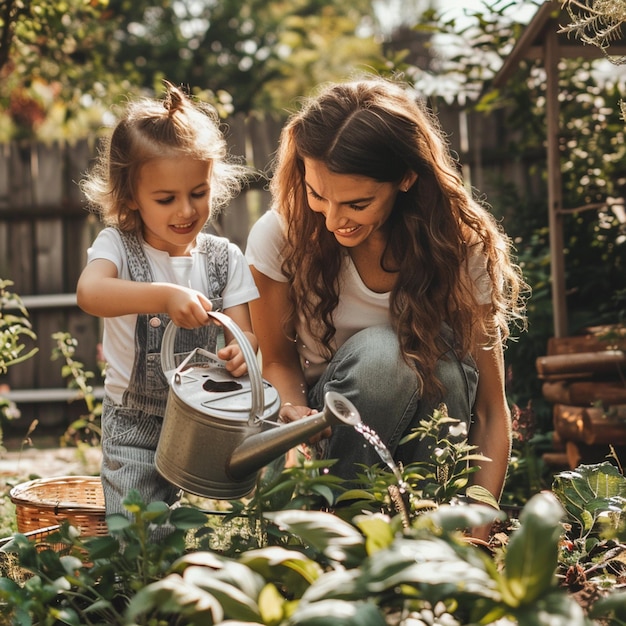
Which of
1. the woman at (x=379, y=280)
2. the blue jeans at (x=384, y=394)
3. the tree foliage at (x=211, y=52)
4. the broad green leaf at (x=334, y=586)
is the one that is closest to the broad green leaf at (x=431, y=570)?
the broad green leaf at (x=334, y=586)

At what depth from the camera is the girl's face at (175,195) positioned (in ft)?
7.02

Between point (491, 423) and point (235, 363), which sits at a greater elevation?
point (235, 363)

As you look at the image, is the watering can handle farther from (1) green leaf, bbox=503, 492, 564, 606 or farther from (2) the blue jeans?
(1) green leaf, bbox=503, 492, 564, 606

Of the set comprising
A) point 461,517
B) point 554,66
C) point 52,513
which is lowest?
point 52,513

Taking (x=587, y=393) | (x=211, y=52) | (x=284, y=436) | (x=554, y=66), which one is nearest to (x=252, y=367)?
(x=284, y=436)

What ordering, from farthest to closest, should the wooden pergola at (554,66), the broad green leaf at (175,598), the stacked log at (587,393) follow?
1. the wooden pergola at (554,66)
2. the stacked log at (587,393)
3. the broad green leaf at (175,598)

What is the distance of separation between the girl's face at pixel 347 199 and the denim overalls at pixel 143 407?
1.36ft

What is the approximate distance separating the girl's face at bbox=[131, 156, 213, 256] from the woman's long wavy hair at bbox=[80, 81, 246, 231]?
0.08ft

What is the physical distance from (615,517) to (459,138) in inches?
143

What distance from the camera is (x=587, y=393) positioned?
3.25m

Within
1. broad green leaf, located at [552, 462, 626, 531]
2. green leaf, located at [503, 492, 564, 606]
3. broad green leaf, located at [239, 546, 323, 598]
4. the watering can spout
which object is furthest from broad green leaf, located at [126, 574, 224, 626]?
broad green leaf, located at [552, 462, 626, 531]

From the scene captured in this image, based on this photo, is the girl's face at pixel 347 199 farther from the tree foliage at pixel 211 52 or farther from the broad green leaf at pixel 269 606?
the tree foliage at pixel 211 52

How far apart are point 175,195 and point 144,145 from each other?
151mm

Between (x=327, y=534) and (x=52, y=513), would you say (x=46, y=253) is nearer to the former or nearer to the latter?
(x=52, y=513)
